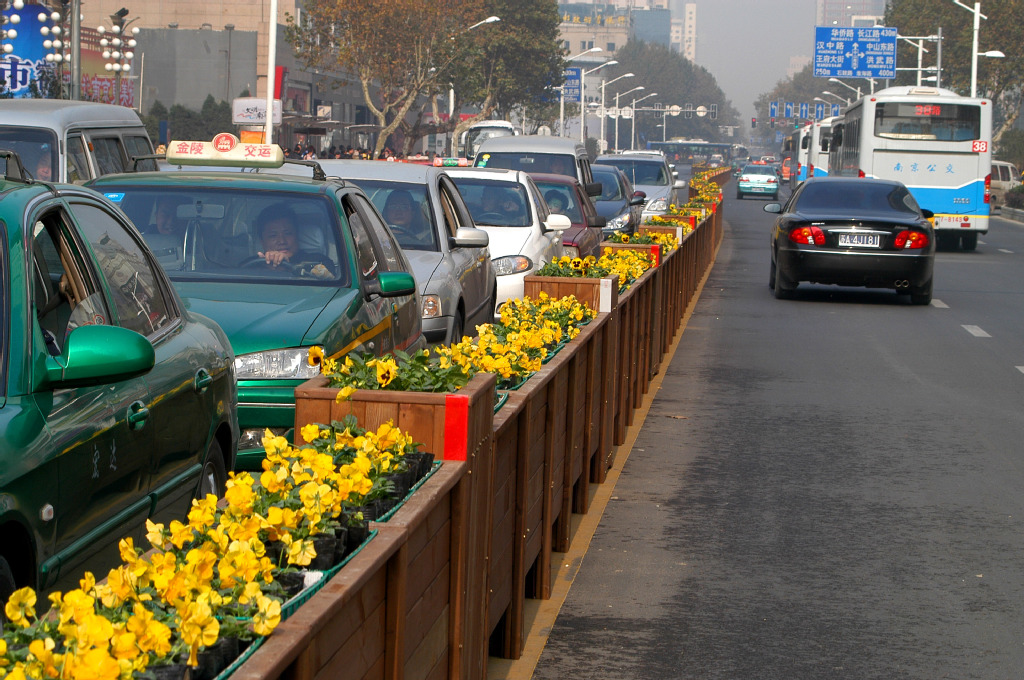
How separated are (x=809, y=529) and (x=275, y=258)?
10.3 feet

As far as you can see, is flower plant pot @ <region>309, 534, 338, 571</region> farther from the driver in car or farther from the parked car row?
the driver in car

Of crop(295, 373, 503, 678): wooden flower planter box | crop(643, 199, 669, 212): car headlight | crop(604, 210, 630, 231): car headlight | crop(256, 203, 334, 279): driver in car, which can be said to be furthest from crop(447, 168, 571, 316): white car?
crop(643, 199, 669, 212): car headlight

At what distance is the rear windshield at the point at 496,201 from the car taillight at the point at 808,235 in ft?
14.6

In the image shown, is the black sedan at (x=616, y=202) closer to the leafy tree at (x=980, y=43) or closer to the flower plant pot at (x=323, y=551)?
the flower plant pot at (x=323, y=551)

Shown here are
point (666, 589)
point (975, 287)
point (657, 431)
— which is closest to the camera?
point (666, 589)

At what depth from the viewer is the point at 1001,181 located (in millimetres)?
62938

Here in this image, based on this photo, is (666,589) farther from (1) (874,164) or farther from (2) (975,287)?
(1) (874,164)

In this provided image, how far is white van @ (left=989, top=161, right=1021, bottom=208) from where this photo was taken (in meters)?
→ 60.3

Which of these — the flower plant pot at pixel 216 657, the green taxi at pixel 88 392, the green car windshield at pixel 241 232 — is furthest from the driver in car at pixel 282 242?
the flower plant pot at pixel 216 657

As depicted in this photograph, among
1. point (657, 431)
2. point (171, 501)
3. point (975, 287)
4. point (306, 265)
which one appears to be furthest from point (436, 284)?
point (975, 287)

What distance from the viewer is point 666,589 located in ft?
19.5

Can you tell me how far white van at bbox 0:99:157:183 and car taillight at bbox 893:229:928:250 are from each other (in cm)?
969

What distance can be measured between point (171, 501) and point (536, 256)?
10.4 meters

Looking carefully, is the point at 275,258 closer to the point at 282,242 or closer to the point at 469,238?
the point at 282,242
